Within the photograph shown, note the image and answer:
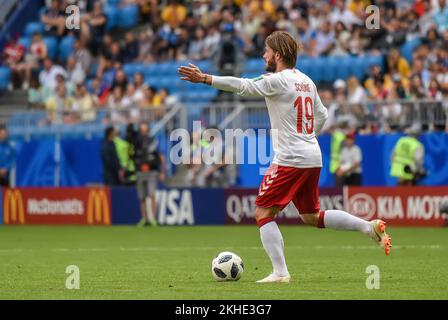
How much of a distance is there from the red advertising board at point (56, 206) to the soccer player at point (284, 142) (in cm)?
1529

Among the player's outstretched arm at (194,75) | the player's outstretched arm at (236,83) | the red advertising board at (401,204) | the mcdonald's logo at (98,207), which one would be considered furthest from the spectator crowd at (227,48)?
the player's outstretched arm at (194,75)

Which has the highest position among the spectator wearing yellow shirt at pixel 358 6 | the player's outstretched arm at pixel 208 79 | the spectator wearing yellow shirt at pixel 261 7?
the spectator wearing yellow shirt at pixel 261 7

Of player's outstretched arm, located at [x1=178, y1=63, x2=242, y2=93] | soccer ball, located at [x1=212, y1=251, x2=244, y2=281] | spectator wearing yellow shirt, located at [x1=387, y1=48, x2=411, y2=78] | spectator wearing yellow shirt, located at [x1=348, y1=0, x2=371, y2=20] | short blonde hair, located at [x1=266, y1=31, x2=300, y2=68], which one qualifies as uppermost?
spectator wearing yellow shirt, located at [x1=348, y1=0, x2=371, y2=20]

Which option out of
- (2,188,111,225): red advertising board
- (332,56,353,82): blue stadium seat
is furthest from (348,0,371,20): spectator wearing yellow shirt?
(2,188,111,225): red advertising board

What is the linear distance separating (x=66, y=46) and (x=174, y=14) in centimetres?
356

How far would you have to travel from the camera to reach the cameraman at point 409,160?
24.4 meters

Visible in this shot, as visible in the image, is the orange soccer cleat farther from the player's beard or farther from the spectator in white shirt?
the spectator in white shirt

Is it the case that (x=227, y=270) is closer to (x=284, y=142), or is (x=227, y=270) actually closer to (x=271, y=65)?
(x=284, y=142)

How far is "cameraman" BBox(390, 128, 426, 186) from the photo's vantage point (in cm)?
2438

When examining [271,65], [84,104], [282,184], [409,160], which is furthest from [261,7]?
[282,184]

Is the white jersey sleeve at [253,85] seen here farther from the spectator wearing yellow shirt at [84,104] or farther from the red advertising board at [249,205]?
the spectator wearing yellow shirt at [84,104]

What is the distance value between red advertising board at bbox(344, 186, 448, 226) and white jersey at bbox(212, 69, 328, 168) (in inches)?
471
